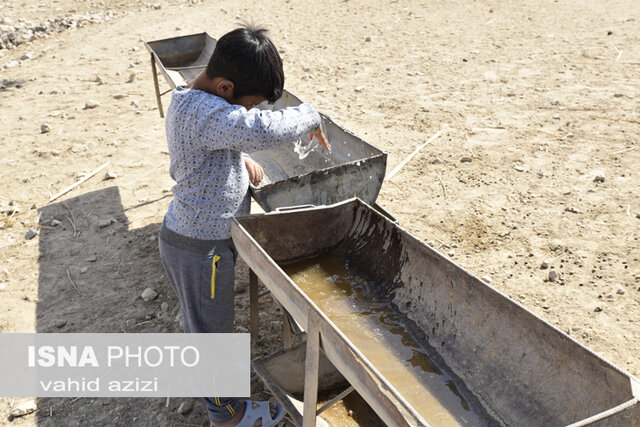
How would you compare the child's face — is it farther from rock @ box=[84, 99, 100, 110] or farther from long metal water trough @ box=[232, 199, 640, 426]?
rock @ box=[84, 99, 100, 110]

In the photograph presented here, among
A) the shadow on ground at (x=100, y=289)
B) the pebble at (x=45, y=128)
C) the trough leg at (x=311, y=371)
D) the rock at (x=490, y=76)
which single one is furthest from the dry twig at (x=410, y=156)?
the pebble at (x=45, y=128)

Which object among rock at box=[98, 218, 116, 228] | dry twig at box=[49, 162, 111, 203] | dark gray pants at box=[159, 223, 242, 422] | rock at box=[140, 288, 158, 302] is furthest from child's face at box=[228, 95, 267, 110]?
dry twig at box=[49, 162, 111, 203]

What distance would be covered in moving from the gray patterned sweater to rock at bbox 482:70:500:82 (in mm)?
6438

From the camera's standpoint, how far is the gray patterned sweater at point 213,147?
2.63 metres

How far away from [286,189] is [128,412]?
176 centimetres

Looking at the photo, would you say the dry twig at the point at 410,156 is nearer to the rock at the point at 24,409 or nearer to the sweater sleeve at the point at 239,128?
the sweater sleeve at the point at 239,128

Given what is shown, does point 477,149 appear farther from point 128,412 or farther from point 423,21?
A: point 423,21

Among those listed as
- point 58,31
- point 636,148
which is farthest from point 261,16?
point 636,148

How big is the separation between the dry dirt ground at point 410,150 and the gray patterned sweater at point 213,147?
1476 millimetres

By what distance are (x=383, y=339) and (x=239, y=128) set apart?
4.90 ft

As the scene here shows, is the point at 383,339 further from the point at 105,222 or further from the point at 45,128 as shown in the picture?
the point at 45,128

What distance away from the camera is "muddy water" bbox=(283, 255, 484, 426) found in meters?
2.91

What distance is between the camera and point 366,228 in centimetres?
371

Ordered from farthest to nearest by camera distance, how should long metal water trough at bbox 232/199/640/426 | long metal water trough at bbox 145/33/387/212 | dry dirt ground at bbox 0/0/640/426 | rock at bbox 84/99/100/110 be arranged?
rock at bbox 84/99/100/110
dry dirt ground at bbox 0/0/640/426
long metal water trough at bbox 145/33/387/212
long metal water trough at bbox 232/199/640/426
